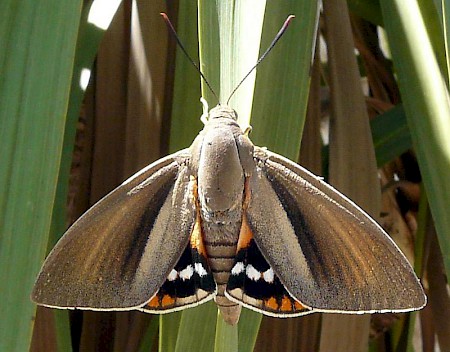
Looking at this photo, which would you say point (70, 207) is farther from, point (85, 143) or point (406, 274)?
point (406, 274)

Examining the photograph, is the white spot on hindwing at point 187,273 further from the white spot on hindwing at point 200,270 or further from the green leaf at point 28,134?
the green leaf at point 28,134

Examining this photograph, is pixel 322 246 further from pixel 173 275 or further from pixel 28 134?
pixel 28 134

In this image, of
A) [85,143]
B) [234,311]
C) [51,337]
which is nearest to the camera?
[234,311]

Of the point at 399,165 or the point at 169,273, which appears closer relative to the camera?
the point at 169,273

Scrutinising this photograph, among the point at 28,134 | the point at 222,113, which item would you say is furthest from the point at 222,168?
the point at 28,134

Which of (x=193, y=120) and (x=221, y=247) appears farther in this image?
(x=193, y=120)

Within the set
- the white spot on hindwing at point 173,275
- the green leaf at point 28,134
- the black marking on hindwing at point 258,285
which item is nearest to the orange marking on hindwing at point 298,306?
the black marking on hindwing at point 258,285

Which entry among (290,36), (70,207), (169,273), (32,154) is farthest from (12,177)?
(70,207)
